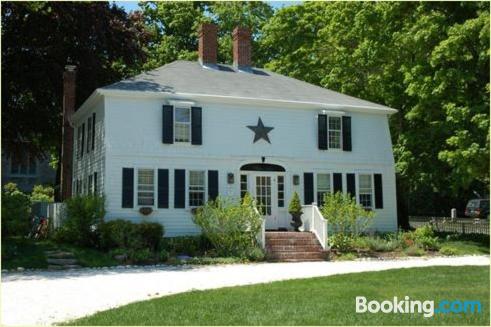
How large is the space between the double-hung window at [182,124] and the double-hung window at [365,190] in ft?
24.4

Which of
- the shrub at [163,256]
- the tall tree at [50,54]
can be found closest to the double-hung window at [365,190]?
the shrub at [163,256]

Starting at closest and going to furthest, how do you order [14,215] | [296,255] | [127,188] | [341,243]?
[14,215] → [296,255] → [341,243] → [127,188]

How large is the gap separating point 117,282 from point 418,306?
6.81 metres

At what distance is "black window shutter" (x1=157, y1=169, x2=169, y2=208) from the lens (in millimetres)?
21438

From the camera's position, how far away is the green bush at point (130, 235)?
60.8 ft

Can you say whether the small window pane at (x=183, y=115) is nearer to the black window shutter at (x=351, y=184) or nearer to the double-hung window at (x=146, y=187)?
the double-hung window at (x=146, y=187)

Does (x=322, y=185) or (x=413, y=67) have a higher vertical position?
(x=413, y=67)

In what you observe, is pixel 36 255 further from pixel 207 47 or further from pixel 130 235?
pixel 207 47

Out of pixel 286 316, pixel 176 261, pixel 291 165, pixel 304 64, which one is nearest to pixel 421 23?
pixel 291 165

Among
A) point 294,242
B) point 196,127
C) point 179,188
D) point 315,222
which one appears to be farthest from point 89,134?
point 315,222

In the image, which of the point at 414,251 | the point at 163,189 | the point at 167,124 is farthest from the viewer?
the point at 167,124

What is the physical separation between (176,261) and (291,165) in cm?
749

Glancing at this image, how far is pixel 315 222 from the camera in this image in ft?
69.5

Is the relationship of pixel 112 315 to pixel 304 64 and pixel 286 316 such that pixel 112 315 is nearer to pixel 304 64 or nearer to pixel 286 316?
pixel 286 316
